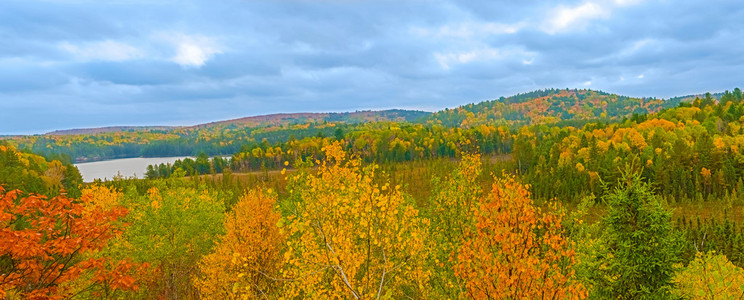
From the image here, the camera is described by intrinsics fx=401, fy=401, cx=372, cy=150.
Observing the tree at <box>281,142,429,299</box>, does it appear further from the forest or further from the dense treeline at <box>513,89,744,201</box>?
the dense treeline at <box>513,89,744,201</box>

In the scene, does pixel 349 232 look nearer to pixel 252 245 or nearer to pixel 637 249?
pixel 637 249

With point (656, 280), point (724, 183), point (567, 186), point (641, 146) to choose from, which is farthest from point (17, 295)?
point (641, 146)

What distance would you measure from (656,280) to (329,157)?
15.3 m

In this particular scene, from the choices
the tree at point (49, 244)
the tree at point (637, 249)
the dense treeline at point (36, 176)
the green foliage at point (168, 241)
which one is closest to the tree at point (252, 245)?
the green foliage at point (168, 241)

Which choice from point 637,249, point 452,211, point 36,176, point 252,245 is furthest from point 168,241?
point 36,176

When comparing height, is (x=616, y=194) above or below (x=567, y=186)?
above

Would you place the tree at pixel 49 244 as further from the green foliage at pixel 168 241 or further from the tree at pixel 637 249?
the green foliage at pixel 168 241

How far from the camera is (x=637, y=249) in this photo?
55.9 ft

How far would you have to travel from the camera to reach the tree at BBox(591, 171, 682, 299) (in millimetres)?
16969

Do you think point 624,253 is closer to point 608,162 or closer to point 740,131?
point 608,162

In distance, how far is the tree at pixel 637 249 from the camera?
55.7 feet

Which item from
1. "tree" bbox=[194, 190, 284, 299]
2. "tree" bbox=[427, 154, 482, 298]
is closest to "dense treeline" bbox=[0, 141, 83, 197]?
"tree" bbox=[194, 190, 284, 299]

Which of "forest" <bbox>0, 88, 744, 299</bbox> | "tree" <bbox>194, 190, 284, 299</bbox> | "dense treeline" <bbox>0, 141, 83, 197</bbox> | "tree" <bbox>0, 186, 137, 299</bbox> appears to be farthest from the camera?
"dense treeline" <bbox>0, 141, 83, 197</bbox>

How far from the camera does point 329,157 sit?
19344mm
